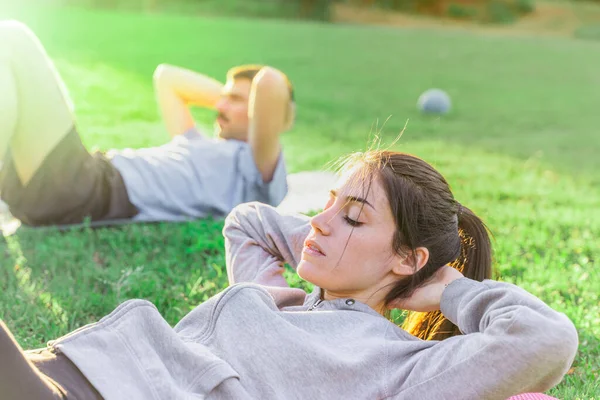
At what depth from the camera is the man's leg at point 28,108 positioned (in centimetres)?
355

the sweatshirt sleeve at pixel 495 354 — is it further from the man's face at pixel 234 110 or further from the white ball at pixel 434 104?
the white ball at pixel 434 104

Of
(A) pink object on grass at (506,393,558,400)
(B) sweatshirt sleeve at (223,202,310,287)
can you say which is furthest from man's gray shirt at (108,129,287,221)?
(A) pink object on grass at (506,393,558,400)

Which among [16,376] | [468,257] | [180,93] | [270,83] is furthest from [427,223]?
[180,93]

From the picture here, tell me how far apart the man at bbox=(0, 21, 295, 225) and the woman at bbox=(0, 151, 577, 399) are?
188 cm

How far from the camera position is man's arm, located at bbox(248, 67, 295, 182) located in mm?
3760

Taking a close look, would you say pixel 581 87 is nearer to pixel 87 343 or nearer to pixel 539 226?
pixel 539 226

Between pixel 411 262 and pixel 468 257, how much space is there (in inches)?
8.5

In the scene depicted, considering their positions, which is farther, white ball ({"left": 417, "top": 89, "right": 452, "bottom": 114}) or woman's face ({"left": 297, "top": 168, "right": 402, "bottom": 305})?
white ball ({"left": 417, "top": 89, "right": 452, "bottom": 114})

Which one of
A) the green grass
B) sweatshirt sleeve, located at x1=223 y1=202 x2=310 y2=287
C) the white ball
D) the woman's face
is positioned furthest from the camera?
the white ball

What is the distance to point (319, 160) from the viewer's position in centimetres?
559

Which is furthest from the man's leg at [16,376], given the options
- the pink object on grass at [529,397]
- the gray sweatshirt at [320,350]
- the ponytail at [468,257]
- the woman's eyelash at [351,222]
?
the pink object on grass at [529,397]

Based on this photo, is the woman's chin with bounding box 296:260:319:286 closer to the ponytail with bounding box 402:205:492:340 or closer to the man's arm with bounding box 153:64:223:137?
the ponytail with bounding box 402:205:492:340

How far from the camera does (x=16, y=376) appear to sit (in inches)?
57.2

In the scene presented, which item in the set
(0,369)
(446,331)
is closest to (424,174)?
(446,331)
